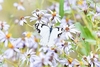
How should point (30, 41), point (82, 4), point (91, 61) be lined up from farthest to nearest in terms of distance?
point (82, 4)
point (30, 41)
point (91, 61)

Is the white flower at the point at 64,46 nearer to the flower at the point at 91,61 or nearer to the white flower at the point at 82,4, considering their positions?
the flower at the point at 91,61

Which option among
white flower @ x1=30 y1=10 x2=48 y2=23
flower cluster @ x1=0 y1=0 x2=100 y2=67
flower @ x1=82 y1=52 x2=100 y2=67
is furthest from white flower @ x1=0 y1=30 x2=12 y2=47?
flower @ x1=82 y1=52 x2=100 y2=67

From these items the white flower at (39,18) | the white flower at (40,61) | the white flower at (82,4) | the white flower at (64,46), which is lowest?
the white flower at (40,61)

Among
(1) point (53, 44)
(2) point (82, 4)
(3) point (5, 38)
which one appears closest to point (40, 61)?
(1) point (53, 44)

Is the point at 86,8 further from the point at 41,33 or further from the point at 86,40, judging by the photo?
the point at 41,33

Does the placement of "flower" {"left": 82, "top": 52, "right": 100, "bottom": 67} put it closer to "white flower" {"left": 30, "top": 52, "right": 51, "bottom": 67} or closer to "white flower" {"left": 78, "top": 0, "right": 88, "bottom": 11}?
"white flower" {"left": 30, "top": 52, "right": 51, "bottom": 67}

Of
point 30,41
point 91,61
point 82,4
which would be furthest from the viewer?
point 82,4

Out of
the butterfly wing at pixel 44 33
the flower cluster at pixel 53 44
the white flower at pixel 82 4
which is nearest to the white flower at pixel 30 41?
the flower cluster at pixel 53 44

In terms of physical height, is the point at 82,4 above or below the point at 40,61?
above

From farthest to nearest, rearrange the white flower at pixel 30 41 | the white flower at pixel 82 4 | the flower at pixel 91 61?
the white flower at pixel 82 4 → the white flower at pixel 30 41 → the flower at pixel 91 61

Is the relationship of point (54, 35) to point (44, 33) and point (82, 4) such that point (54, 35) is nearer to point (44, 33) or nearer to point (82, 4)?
point (44, 33)

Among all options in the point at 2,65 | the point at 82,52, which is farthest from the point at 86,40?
the point at 2,65
